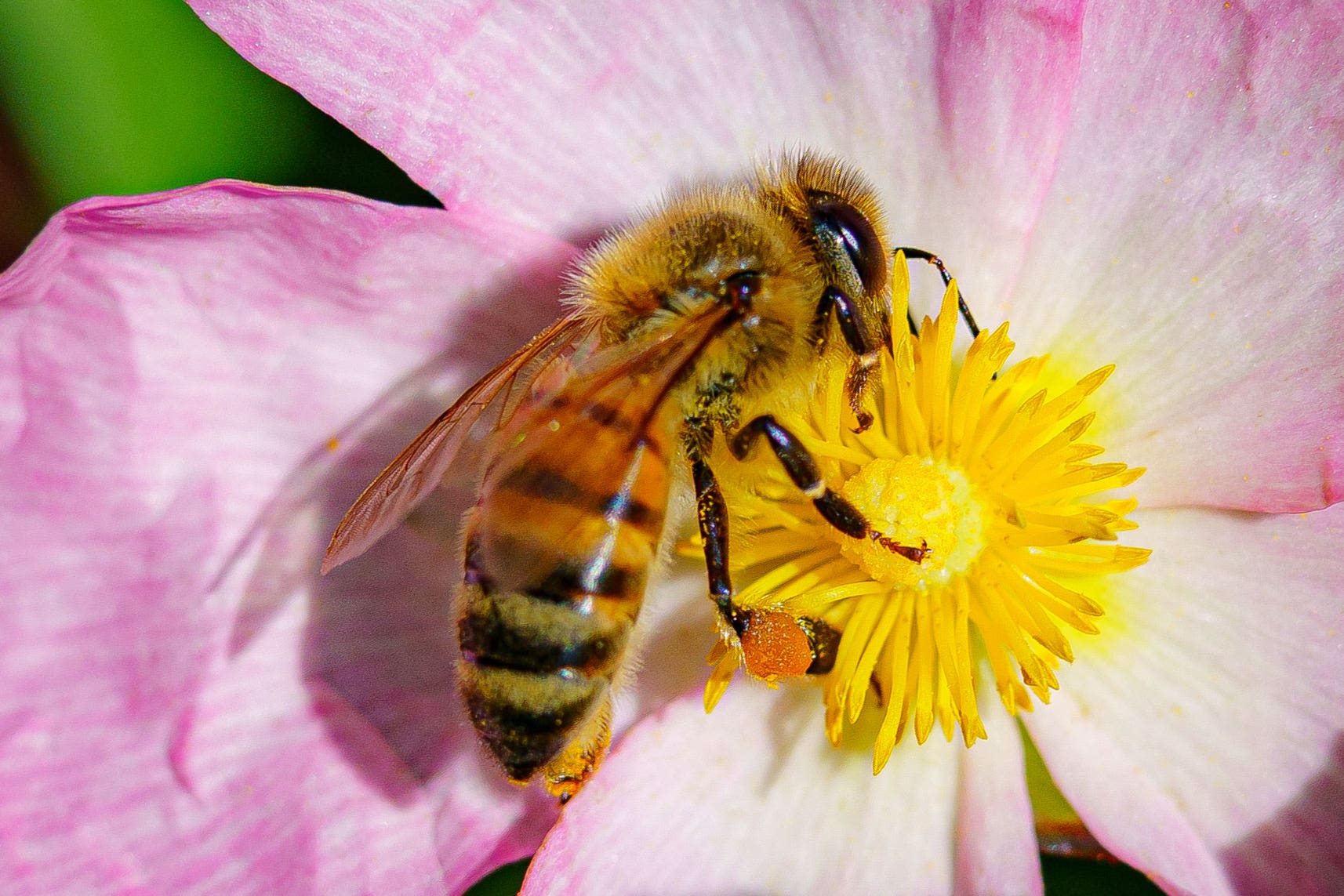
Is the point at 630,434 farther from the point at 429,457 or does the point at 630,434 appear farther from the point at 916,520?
the point at 916,520

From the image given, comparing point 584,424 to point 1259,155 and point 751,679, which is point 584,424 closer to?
point 751,679

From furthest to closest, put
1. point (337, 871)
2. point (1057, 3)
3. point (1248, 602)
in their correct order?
1. point (337, 871)
2. point (1248, 602)
3. point (1057, 3)

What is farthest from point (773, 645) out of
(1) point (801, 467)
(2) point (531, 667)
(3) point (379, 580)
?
(3) point (379, 580)

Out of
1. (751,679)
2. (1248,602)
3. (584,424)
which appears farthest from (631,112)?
(1248,602)

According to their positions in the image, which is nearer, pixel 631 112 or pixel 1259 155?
pixel 1259 155

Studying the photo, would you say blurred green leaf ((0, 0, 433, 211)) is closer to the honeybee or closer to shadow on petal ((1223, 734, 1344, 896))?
the honeybee

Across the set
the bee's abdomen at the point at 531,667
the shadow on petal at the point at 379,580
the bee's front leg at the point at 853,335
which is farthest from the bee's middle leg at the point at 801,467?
the shadow on petal at the point at 379,580

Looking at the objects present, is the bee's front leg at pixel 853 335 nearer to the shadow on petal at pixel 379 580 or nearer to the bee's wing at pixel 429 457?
the bee's wing at pixel 429 457
